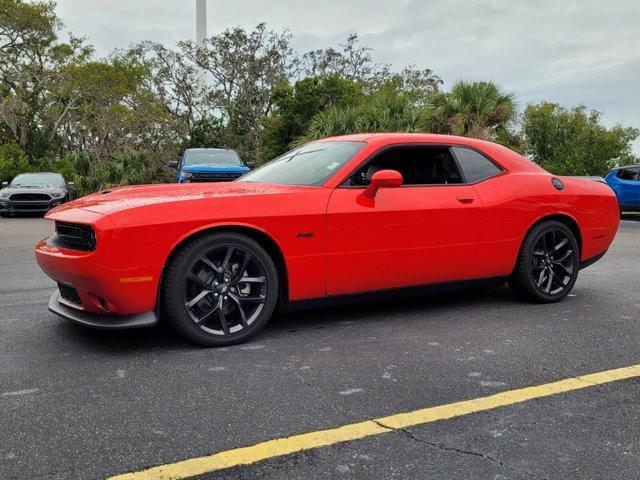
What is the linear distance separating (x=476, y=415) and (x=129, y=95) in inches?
1325

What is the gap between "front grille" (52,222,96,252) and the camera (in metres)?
3.67

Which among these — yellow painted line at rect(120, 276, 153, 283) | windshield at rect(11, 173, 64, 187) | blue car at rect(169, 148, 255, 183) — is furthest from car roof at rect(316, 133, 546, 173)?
windshield at rect(11, 173, 64, 187)

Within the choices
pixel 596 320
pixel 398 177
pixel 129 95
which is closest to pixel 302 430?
pixel 398 177

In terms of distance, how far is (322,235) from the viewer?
4156mm

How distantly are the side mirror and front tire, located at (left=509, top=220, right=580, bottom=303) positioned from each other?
57.8 inches

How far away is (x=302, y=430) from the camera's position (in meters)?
2.72

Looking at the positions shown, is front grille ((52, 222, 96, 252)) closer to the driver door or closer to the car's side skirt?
the car's side skirt

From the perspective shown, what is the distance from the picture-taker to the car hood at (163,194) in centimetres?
380

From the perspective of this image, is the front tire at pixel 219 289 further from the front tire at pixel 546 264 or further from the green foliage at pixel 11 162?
the green foliage at pixel 11 162

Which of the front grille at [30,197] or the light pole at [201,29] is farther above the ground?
the light pole at [201,29]

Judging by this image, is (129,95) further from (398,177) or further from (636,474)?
(636,474)

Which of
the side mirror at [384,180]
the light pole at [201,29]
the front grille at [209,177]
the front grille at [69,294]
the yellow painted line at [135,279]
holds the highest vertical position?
the light pole at [201,29]

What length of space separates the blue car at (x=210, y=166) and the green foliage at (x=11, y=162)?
1519 centimetres

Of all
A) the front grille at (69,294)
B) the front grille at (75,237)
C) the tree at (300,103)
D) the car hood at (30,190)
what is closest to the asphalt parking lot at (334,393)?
the front grille at (69,294)
